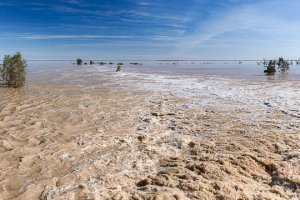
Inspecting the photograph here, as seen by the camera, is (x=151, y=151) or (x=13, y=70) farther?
(x=13, y=70)

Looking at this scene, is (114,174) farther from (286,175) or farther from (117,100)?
(117,100)

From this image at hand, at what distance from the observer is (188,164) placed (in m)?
7.12

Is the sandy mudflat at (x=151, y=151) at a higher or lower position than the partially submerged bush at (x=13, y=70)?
lower

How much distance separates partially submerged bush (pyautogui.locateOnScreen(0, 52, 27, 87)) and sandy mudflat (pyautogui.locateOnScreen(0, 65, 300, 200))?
10.5 meters

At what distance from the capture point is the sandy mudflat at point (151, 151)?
6.05 meters

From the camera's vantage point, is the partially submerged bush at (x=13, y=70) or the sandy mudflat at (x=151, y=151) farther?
the partially submerged bush at (x=13, y=70)

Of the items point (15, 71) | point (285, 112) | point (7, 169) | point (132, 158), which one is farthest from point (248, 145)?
point (15, 71)

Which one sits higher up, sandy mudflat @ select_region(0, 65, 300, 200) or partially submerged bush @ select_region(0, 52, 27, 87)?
partially submerged bush @ select_region(0, 52, 27, 87)

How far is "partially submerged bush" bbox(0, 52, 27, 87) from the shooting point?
79.7 ft

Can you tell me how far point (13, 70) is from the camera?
81.0ft

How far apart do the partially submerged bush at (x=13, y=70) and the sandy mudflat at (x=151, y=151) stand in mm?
10524

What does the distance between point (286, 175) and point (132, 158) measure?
3.50 meters

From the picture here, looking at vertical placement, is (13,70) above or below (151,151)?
above

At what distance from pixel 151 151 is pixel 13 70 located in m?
20.1
